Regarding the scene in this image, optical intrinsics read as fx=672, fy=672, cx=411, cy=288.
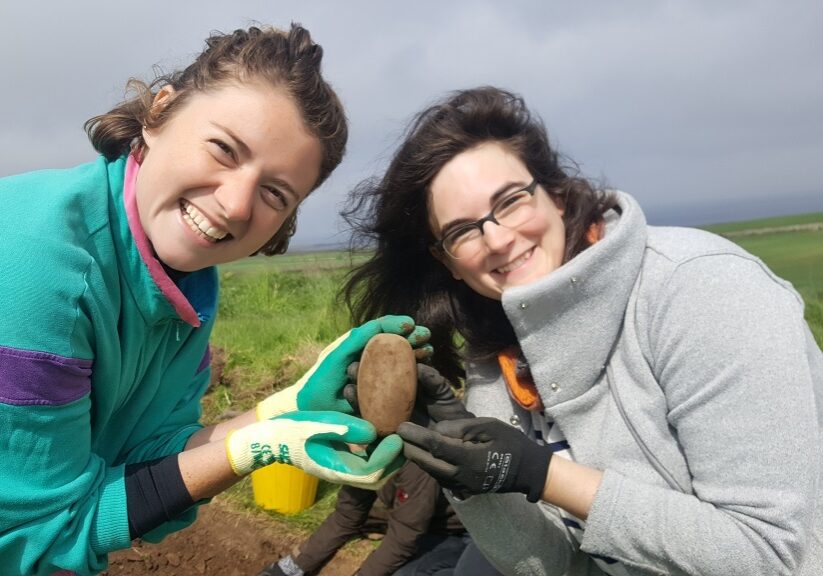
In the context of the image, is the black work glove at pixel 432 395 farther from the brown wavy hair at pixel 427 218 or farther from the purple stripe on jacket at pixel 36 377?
the purple stripe on jacket at pixel 36 377

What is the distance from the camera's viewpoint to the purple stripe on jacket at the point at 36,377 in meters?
1.49

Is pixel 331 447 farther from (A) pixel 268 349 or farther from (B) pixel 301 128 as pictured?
(A) pixel 268 349

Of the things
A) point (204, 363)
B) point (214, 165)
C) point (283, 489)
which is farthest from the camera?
point (283, 489)

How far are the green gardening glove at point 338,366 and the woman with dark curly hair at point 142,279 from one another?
0.01 meters

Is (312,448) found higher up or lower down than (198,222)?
lower down

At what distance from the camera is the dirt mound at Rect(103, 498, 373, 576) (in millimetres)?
3480

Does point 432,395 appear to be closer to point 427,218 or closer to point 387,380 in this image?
point 387,380

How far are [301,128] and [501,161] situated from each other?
0.60m

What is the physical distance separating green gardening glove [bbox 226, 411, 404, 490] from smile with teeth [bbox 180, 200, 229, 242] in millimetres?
545

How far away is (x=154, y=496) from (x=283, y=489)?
6.80ft

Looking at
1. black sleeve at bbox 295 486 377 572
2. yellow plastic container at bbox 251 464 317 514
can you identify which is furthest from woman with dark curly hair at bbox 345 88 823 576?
yellow plastic container at bbox 251 464 317 514

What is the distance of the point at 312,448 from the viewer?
181 cm

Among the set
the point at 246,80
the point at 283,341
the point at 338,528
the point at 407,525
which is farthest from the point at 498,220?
the point at 283,341

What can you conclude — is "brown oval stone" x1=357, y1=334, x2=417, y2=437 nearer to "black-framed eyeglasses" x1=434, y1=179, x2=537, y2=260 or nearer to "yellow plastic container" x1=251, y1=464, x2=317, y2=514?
"black-framed eyeglasses" x1=434, y1=179, x2=537, y2=260
